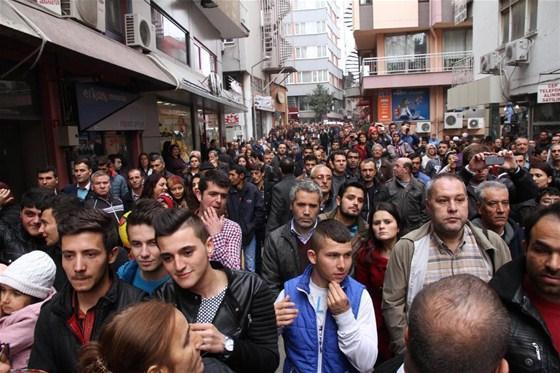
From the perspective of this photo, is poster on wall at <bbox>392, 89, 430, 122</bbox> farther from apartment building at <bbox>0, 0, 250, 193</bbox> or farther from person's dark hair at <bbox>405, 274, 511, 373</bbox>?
person's dark hair at <bbox>405, 274, 511, 373</bbox>

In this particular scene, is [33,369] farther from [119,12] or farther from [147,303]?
[119,12]

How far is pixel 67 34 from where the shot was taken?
565cm

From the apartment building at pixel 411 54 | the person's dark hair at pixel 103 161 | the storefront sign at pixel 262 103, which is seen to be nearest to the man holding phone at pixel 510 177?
the person's dark hair at pixel 103 161

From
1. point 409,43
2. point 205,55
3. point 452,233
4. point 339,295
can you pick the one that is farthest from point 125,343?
point 409,43

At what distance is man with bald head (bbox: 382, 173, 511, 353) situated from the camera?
→ 2.72 metres

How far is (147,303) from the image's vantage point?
1.53m

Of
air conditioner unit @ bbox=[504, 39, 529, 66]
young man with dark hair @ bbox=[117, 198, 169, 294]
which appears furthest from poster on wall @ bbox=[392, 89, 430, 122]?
young man with dark hair @ bbox=[117, 198, 169, 294]

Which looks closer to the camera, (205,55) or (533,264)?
(533,264)

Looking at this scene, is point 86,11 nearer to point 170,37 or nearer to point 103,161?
point 103,161

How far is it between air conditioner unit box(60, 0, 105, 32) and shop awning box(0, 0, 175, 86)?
0.40 ft

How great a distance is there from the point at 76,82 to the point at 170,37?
6.35 m

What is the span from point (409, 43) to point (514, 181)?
25.0 metres

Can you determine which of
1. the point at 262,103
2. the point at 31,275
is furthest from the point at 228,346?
the point at 262,103

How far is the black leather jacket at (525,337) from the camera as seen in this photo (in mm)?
1813
